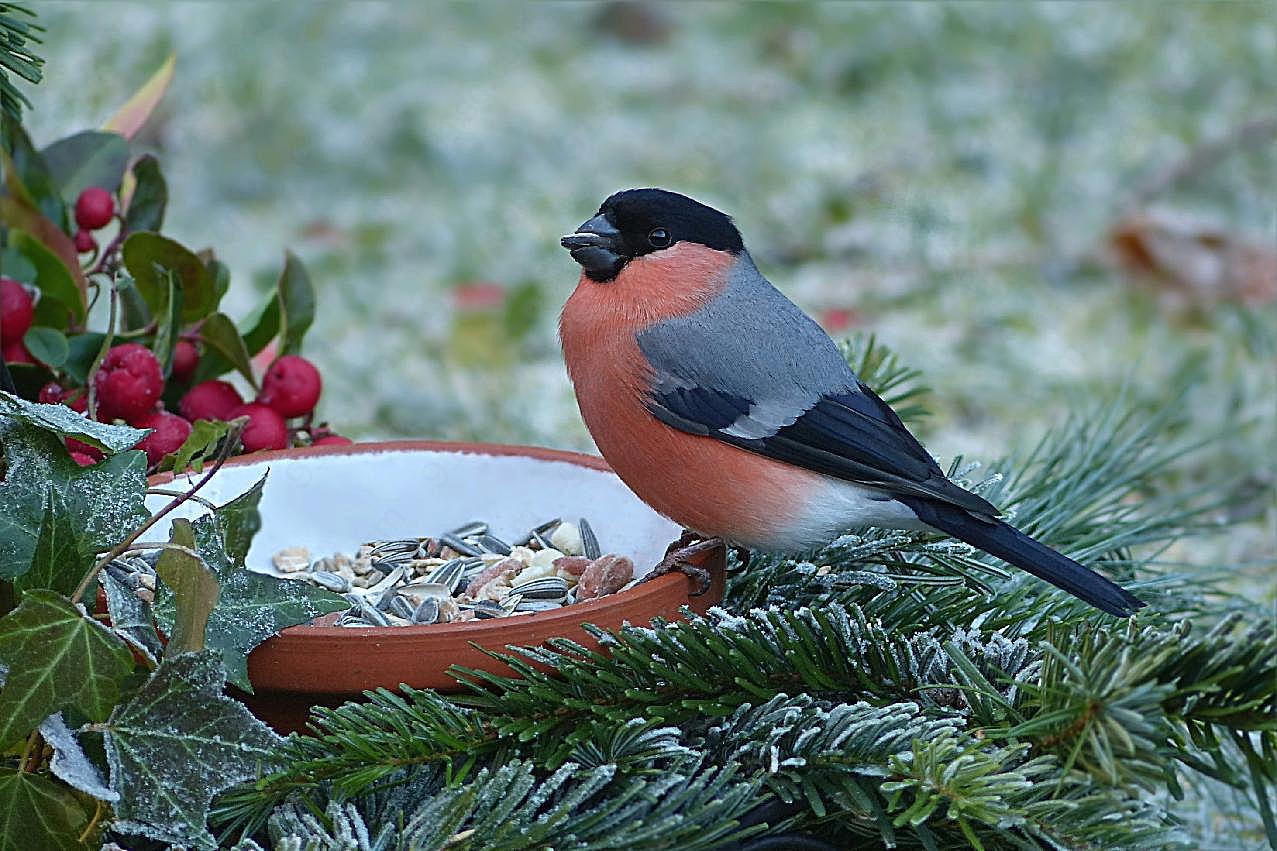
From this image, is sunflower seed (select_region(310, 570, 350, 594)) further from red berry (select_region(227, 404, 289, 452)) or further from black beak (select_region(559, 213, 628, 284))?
black beak (select_region(559, 213, 628, 284))

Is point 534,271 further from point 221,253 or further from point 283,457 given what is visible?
point 283,457

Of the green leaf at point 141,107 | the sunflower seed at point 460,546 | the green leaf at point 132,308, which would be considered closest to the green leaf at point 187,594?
the sunflower seed at point 460,546

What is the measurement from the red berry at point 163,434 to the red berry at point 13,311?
0.21 metres

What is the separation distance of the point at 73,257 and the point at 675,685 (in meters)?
1.15

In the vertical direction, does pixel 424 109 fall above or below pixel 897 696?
above

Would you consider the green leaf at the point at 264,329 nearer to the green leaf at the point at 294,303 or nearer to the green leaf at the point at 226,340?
the green leaf at the point at 294,303

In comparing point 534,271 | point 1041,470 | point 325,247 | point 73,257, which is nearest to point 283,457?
point 73,257

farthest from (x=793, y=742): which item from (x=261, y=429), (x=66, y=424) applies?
(x=261, y=429)

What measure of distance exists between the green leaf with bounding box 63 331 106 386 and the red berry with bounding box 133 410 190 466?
0.15 meters

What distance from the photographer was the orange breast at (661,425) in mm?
1750

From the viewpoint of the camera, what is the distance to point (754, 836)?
4.64 feet

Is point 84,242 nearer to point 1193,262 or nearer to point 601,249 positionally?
point 601,249

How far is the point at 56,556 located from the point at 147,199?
990 millimetres

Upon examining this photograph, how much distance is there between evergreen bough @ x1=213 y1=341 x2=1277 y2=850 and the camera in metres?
1.21
